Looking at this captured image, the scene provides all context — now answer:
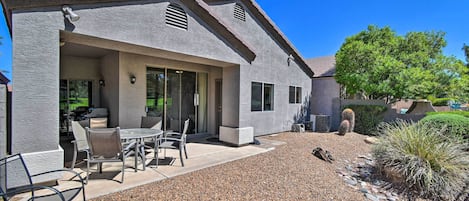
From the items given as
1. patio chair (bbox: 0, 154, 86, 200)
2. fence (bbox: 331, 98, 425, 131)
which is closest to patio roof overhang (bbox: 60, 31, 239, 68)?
patio chair (bbox: 0, 154, 86, 200)

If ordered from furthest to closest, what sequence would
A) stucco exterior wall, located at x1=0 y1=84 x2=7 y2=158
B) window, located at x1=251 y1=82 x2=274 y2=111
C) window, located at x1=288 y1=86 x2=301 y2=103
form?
window, located at x1=288 y1=86 x2=301 y2=103 < window, located at x1=251 y1=82 x2=274 y2=111 < stucco exterior wall, located at x1=0 y1=84 x2=7 y2=158

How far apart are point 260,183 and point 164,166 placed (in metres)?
2.49

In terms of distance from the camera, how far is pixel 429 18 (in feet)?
49.4

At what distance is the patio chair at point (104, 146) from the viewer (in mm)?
4372

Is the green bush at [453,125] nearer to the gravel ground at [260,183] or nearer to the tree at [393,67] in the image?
the tree at [393,67]

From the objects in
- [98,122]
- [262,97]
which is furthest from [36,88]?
[262,97]

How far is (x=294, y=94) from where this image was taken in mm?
12195

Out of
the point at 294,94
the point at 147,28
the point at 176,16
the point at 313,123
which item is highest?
the point at 176,16

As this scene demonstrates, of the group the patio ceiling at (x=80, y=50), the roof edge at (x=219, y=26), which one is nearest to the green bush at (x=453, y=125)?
the roof edge at (x=219, y=26)

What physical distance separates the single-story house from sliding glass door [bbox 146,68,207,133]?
39mm

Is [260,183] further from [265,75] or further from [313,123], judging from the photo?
[313,123]

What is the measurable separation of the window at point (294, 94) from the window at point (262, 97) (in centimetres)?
184

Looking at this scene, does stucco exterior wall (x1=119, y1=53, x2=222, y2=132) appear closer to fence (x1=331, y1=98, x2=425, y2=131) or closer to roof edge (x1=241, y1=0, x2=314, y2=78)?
roof edge (x1=241, y1=0, x2=314, y2=78)

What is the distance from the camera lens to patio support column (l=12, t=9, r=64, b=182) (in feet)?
12.3
